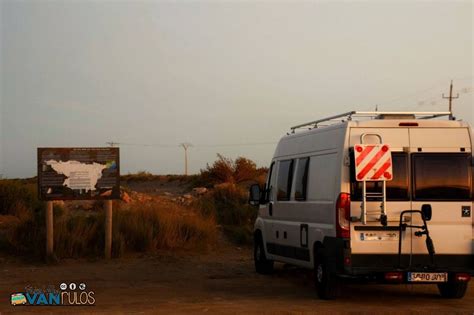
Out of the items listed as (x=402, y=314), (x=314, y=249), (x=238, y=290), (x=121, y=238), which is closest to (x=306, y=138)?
(x=314, y=249)

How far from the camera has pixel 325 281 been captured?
37.0ft

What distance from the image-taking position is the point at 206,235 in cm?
1906

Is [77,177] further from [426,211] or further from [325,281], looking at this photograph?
[426,211]

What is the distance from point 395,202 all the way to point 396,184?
0.89ft

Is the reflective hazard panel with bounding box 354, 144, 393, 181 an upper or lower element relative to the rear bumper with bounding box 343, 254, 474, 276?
upper

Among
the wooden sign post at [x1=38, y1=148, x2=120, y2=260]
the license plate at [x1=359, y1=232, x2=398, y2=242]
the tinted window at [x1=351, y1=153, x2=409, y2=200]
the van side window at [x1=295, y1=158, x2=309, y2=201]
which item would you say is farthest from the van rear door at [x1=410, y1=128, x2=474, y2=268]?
the wooden sign post at [x1=38, y1=148, x2=120, y2=260]

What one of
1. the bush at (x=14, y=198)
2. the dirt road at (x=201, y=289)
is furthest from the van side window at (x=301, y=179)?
the bush at (x=14, y=198)

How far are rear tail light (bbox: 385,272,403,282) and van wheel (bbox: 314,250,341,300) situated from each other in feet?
3.09

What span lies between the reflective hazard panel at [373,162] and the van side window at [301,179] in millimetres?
2013

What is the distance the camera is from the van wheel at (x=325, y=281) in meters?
11.2

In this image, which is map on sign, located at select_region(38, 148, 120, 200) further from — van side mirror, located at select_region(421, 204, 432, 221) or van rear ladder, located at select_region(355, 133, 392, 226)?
van side mirror, located at select_region(421, 204, 432, 221)

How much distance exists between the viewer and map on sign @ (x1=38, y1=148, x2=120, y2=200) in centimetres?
1670

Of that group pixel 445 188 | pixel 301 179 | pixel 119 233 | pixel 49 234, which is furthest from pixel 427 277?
pixel 49 234

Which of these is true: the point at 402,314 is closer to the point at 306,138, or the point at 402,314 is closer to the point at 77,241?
the point at 306,138
